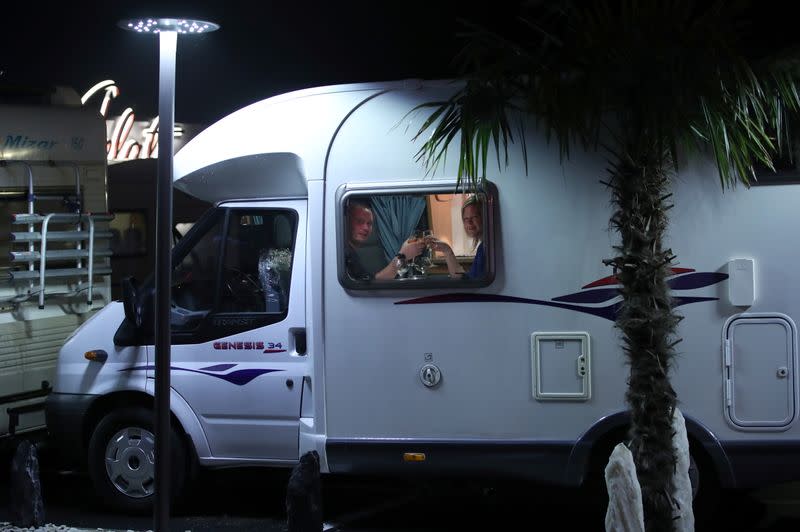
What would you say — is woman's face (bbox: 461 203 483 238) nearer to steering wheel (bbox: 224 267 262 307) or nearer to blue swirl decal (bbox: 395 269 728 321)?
blue swirl decal (bbox: 395 269 728 321)

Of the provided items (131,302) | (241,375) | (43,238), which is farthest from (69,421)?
(43,238)

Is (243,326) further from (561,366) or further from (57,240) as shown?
(57,240)

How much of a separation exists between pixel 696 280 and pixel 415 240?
179cm

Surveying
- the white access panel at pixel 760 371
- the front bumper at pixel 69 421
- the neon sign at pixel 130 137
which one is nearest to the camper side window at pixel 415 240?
the white access panel at pixel 760 371

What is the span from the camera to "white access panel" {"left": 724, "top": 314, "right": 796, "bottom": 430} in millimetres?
6074

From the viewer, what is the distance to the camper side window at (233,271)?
23.5 feet

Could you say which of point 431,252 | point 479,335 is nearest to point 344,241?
point 431,252

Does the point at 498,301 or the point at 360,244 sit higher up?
the point at 360,244

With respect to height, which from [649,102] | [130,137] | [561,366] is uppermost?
[130,137]

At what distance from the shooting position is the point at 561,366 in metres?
6.25

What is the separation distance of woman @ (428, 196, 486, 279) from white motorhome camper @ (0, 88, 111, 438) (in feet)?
12.7

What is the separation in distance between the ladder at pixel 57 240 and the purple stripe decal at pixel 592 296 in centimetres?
461

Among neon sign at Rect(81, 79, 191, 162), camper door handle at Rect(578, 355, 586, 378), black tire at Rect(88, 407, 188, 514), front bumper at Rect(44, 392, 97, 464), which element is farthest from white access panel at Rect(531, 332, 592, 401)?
neon sign at Rect(81, 79, 191, 162)

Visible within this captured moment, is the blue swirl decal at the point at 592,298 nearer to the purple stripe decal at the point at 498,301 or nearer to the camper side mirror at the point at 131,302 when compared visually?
the purple stripe decal at the point at 498,301
